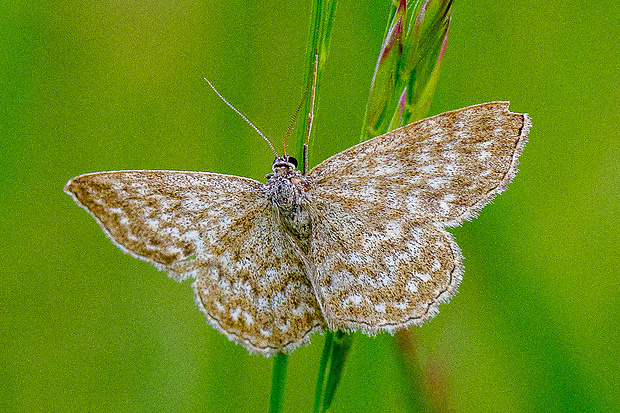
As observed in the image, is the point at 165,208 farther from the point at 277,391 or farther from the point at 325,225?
the point at 277,391

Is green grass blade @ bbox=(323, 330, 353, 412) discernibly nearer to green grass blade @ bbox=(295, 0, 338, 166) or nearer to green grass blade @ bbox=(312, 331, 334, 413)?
green grass blade @ bbox=(312, 331, 334, 413)

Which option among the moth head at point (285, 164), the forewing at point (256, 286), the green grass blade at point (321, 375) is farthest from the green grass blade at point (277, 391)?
the moth head at point (285, 164)

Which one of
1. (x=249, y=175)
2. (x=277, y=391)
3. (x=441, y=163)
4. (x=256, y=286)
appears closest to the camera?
(x=277, y=391)

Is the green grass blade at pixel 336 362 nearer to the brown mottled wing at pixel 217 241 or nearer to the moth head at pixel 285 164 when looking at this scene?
the brown mottled wing at pixel 217 241

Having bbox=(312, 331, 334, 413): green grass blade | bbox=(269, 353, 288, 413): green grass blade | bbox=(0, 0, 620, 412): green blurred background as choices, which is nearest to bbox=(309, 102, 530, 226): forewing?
bbox=(0, 0, 620, 412): green blurred background

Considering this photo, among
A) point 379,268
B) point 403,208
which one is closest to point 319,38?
point 403,208

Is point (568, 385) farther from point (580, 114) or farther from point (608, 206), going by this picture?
point (580, 114)
